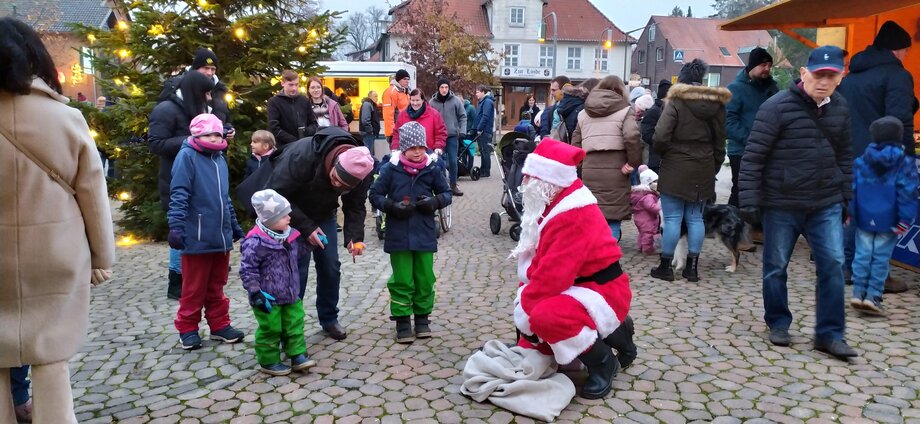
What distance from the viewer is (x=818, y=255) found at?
4801 mm

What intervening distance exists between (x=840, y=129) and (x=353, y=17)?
7681 cm

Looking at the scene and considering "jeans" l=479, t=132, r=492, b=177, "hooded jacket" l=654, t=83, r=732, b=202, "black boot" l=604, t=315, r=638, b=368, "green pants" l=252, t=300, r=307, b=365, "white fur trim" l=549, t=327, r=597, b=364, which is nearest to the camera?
"white fur trim" l=549, t=327, r=597, b=364

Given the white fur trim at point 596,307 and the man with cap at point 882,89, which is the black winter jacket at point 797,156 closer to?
the white fur trim at point 596,307

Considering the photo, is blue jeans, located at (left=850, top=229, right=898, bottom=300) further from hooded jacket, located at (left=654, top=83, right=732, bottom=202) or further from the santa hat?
the santa hat

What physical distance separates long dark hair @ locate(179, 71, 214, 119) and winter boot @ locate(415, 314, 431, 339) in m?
2.73

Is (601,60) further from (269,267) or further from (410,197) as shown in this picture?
(269,267)

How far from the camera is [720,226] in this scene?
7309 millimetres

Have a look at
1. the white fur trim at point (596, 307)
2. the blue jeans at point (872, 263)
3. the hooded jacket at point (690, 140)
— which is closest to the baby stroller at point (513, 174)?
the hooded jacket at point (690, 140)

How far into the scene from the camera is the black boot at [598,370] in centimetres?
411

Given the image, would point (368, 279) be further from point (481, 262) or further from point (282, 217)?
point (282, 217)

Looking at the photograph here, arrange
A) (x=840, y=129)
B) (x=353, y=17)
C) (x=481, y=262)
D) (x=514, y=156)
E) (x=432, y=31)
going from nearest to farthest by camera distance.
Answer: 1. (x=840, y=129)
2. (x=481, y=262)
3. (x=514, y=156)
4. (x=432, y=31)
5. (x=353, y=17)

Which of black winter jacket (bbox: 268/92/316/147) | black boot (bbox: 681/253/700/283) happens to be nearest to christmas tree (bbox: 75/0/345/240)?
black winter jacket (bbox: 268/92/316/147)

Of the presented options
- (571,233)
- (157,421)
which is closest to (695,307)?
(571,233)

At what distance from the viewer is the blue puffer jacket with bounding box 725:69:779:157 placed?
312 inches
